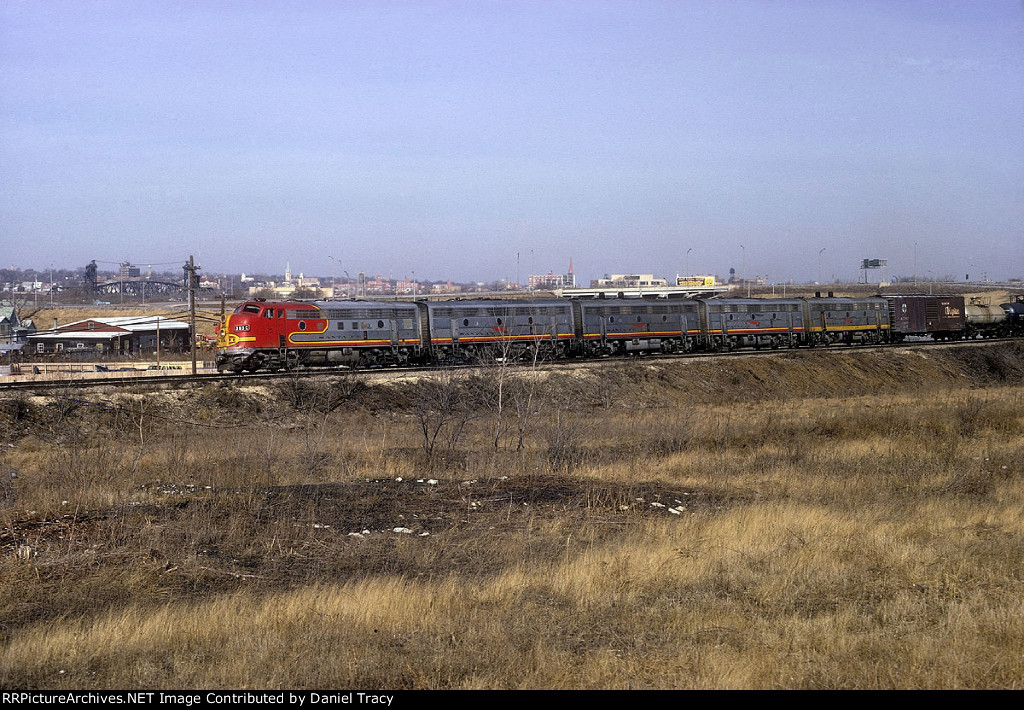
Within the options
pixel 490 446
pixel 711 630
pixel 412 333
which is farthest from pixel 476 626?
pixel 412 333

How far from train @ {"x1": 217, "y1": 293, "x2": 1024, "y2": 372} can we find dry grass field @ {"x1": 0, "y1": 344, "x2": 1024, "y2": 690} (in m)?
10.4

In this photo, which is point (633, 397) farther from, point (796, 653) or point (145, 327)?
point (145, 327)

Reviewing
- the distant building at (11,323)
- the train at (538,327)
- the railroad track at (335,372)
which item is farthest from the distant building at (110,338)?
the train at (538,327)

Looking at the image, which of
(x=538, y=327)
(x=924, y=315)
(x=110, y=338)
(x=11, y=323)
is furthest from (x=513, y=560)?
(x=11, y=323)

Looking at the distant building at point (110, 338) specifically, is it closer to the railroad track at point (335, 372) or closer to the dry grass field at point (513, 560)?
the railroad track at point (335, 372)

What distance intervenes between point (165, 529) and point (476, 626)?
7368mm

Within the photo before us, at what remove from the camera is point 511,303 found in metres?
48.2

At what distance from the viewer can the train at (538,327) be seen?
135 feet

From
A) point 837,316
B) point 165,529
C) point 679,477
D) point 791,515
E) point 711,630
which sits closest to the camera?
point 711,630

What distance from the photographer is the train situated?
4103 centimetres

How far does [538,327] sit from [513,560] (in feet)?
113

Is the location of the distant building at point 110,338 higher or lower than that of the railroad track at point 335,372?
Result: higher

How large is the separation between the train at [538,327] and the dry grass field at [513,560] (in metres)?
10.4

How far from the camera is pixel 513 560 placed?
14.4 m
